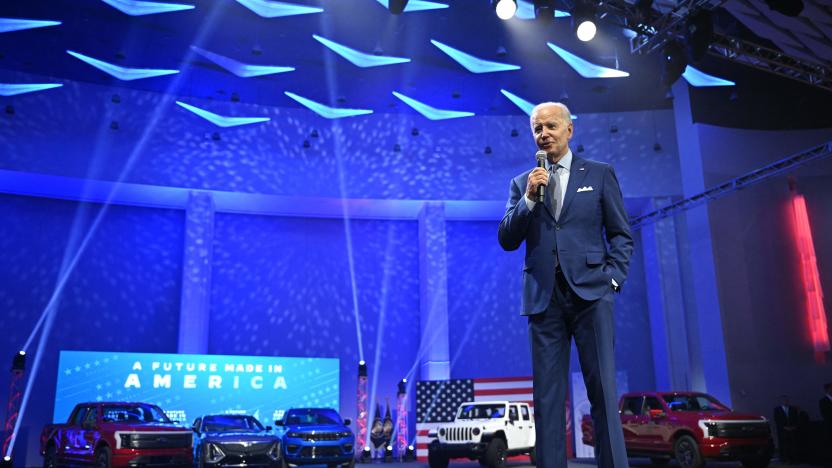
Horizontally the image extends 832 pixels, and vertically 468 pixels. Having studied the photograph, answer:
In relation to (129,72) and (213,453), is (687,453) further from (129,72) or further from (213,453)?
(129,72)

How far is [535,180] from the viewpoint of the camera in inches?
88.4

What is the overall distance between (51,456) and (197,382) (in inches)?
153

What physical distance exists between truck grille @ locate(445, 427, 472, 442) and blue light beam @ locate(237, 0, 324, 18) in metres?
7.82

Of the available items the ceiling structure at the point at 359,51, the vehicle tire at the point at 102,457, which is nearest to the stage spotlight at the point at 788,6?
the ceiling structure at the point at 359,51

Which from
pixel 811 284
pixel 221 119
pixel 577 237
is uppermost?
pixel 221 119

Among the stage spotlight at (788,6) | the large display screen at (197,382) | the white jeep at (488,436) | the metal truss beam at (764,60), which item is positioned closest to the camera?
the stage spotlight at (788,6)

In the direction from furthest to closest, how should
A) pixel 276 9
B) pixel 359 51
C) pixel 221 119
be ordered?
1. pixel 221 119
2. pixel 359 51
3. pixel 276 9

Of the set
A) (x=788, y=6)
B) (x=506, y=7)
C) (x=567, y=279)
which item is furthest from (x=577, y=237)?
(x=788, y=6)

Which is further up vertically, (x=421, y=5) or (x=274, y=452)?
(x=421, y=5)

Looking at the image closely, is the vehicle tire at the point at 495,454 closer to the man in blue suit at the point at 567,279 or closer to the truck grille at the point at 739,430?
the truck grille at the point at 739,430

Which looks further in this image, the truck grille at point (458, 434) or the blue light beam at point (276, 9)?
the blue light beam at point (276, 9)

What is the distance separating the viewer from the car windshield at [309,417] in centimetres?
1239

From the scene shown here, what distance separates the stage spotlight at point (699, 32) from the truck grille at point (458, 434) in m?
7.08

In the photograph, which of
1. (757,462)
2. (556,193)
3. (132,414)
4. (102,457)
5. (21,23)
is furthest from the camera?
(21,23)
